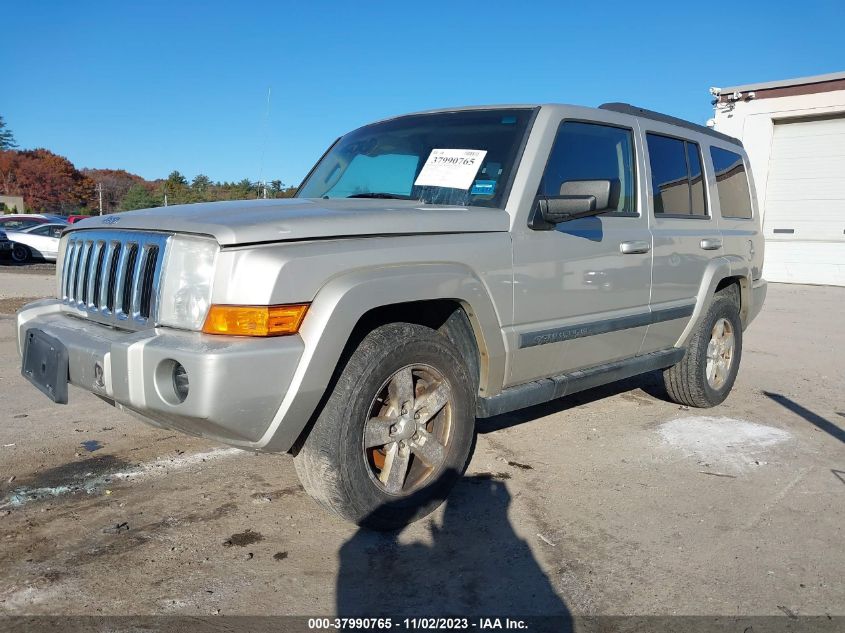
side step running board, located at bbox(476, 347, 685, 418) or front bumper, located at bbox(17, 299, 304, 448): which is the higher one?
front bumper, located at bbox(17, 299, 304, 448)

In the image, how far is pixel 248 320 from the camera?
256 cm

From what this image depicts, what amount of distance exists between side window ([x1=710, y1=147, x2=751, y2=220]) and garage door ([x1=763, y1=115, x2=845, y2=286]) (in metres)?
13.1

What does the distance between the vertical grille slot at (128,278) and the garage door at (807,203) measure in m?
17.8

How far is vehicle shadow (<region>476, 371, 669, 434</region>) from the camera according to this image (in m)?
4.84

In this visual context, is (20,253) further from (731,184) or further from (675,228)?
(675,228)

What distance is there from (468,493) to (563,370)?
872 millimetres

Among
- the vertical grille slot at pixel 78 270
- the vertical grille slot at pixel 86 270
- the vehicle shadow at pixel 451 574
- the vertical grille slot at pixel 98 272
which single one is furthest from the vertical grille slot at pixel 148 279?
the vehicle shadow at pixel 451 574

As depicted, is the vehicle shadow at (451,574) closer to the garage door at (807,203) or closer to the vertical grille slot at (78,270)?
the vertical grille slot at (78,270)

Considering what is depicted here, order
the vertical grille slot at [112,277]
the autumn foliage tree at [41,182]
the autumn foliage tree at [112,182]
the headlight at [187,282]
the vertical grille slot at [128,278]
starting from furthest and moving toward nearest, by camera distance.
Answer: the autumn foliage tree at [41,182] < the autumn foliage tree at [112,182] < the vertical grille slot at [112,277] < the vertical grille slot at [128,278] < the headlight at [187,282]

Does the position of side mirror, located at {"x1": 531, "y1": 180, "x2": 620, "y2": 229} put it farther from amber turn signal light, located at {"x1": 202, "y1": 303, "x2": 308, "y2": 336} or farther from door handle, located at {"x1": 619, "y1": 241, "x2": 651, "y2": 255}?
amber turn signal light, located at {"x1": 202, "y1": 303, "x2": 308, "y2": 336}

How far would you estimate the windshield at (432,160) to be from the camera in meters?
3.61

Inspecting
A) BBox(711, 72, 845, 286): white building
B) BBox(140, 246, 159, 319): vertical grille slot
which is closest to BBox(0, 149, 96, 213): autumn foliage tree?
BBox(711, 72, 845, 286): white building

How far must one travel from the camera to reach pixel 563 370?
12.7ft

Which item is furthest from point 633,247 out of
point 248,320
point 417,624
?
point 417,624
